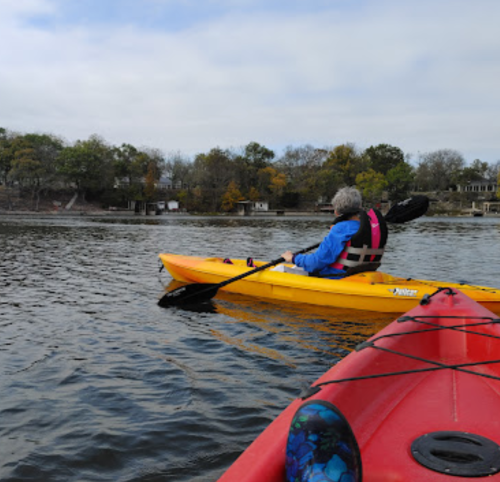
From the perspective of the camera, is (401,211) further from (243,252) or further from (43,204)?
(43,204)

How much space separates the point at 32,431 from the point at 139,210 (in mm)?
66250

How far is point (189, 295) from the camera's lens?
738 cm

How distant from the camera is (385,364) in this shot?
293 cm

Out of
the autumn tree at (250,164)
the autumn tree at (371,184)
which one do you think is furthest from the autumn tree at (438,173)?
the autumn tree at (250,164)

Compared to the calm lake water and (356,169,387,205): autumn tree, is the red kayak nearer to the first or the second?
the calm lake water

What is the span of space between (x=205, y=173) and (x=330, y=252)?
6480 cm

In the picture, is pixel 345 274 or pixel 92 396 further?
pixel 345 274

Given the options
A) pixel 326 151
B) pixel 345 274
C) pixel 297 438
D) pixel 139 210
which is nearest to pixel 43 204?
pixel 139 210

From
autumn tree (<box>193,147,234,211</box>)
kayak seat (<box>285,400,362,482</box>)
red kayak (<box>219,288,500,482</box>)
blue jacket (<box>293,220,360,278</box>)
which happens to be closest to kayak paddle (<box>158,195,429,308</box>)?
blue jacket (<box>293,220,360,278</box>)

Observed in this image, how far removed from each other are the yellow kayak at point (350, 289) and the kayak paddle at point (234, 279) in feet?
0.89

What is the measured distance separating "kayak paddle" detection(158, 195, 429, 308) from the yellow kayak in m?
0.27

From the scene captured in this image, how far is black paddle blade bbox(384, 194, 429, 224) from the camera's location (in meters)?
6.77

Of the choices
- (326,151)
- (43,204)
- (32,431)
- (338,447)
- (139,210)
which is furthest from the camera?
(326,151)

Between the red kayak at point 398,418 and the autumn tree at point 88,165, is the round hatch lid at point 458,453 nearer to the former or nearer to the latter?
the red kayak at point 398,418
